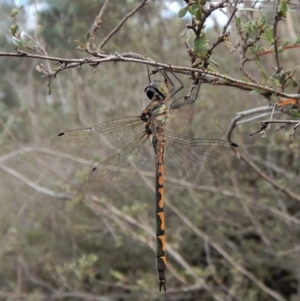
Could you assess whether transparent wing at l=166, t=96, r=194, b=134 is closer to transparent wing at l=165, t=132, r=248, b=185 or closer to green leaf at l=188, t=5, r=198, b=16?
transparent wing at l=165, t=132, r=248, b=185

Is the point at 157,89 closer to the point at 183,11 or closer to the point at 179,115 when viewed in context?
the point at 179,115

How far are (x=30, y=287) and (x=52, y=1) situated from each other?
237cm

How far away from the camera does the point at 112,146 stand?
5.21 ft

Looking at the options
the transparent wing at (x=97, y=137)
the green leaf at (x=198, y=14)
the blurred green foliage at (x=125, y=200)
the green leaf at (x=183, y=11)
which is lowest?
the green leaf at (x=198, y=14)

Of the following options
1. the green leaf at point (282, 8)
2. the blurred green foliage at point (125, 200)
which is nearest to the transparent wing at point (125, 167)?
the green leaf at point (282, 8)

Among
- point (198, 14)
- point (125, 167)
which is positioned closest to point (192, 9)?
point (198, 14)

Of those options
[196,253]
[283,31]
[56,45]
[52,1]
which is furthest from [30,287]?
[283,31]

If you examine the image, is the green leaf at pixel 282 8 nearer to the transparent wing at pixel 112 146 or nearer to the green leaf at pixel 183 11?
the green leaf at pixel 183 11

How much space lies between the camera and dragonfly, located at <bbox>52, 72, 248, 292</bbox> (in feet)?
4.80

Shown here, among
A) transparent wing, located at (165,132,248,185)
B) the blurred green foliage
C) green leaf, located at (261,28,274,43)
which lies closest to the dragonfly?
transparent wing, located at (165,132,248,185)

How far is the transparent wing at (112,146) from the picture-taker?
154cm

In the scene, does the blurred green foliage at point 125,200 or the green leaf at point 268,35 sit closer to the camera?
the green leaf at point 268,35

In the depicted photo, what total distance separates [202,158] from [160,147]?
0.46 ft

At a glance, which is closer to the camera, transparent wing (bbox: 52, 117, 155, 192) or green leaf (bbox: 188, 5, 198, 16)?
green leaf (bbox: 188, 5, 198, 16)
